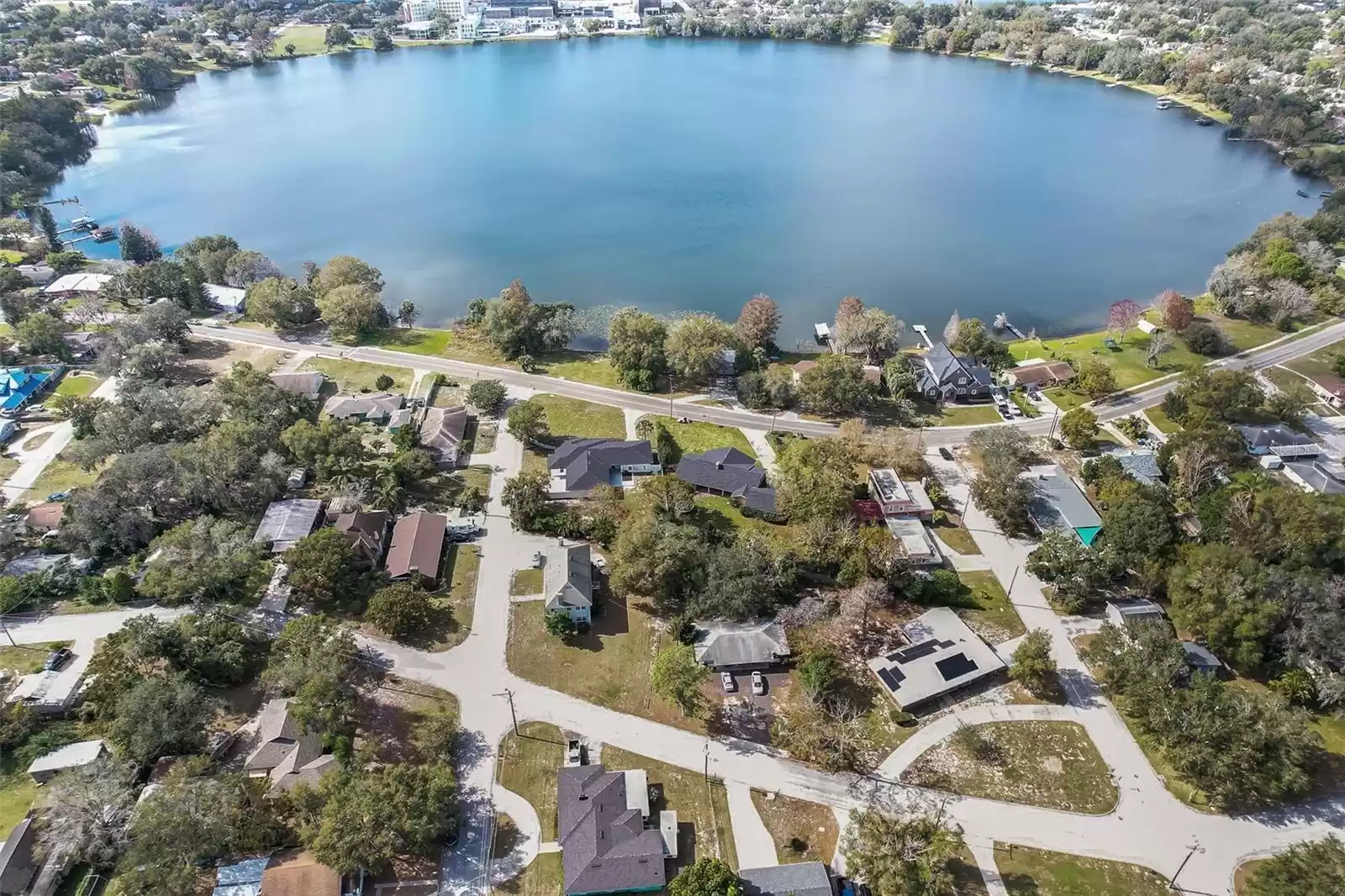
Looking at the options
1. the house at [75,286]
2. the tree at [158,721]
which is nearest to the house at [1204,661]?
the tree at [158,721]

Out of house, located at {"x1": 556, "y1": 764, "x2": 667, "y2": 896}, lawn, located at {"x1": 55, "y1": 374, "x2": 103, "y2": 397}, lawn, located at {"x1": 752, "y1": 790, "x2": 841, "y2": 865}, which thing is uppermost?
lawn, located at {"x1": 55, "y1": 374, "x2": 103, "y2": 397}

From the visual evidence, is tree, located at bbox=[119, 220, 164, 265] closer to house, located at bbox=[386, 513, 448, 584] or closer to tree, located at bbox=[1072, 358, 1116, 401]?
house, located at bbox=[386, 513, 448, 584]

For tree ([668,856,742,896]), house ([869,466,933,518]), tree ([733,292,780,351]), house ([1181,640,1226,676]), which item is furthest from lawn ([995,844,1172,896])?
tree ([733,292,780,351])

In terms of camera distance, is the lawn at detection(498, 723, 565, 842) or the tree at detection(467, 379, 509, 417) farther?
the tree at detection(467, 379, 509, 417)

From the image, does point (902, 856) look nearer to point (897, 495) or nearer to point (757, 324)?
point (897, 495)

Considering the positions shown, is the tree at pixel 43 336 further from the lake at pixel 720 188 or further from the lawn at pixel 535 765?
the lawn at pixel 535 765

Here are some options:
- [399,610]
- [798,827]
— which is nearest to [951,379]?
[798,827]

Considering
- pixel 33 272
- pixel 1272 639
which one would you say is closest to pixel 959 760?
pixel 1272 639
